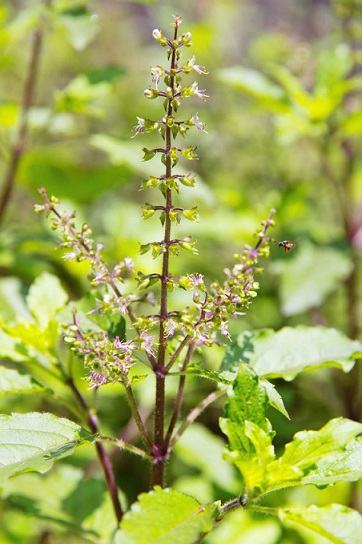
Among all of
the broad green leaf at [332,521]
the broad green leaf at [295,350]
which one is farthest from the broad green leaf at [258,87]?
the broad green leaf at [332,521]

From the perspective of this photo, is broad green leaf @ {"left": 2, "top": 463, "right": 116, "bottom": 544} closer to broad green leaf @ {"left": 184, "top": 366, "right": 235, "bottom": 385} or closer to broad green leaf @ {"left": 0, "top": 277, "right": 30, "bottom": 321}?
broad green leaf @ {"left": 0, "top": 277, "right": 30, "bottom": 321}

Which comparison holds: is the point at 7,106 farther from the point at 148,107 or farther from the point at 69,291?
the point at 148,107

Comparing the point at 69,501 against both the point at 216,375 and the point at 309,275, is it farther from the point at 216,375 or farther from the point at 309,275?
the point at 309,275

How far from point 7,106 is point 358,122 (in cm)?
106

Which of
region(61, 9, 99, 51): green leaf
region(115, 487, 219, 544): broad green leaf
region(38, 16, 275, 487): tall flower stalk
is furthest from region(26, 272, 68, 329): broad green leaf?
region(61, 9, 99, 51): green leaf

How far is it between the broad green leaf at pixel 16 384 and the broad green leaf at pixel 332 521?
46 centimetres

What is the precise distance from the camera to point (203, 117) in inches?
126

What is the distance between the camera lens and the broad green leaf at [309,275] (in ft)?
6.08

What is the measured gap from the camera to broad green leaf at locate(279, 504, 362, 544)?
78cm

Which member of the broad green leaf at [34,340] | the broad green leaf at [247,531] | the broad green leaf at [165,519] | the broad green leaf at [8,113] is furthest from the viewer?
the broad green leaf at [8,113]

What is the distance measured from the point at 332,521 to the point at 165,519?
21cm

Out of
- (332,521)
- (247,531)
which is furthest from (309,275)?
(332,521)

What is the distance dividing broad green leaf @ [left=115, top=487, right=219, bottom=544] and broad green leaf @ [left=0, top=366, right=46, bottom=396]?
331 mm

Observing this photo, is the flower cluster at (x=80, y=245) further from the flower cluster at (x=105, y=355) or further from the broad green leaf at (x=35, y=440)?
the broad green leaf at (x=35, y=440)
